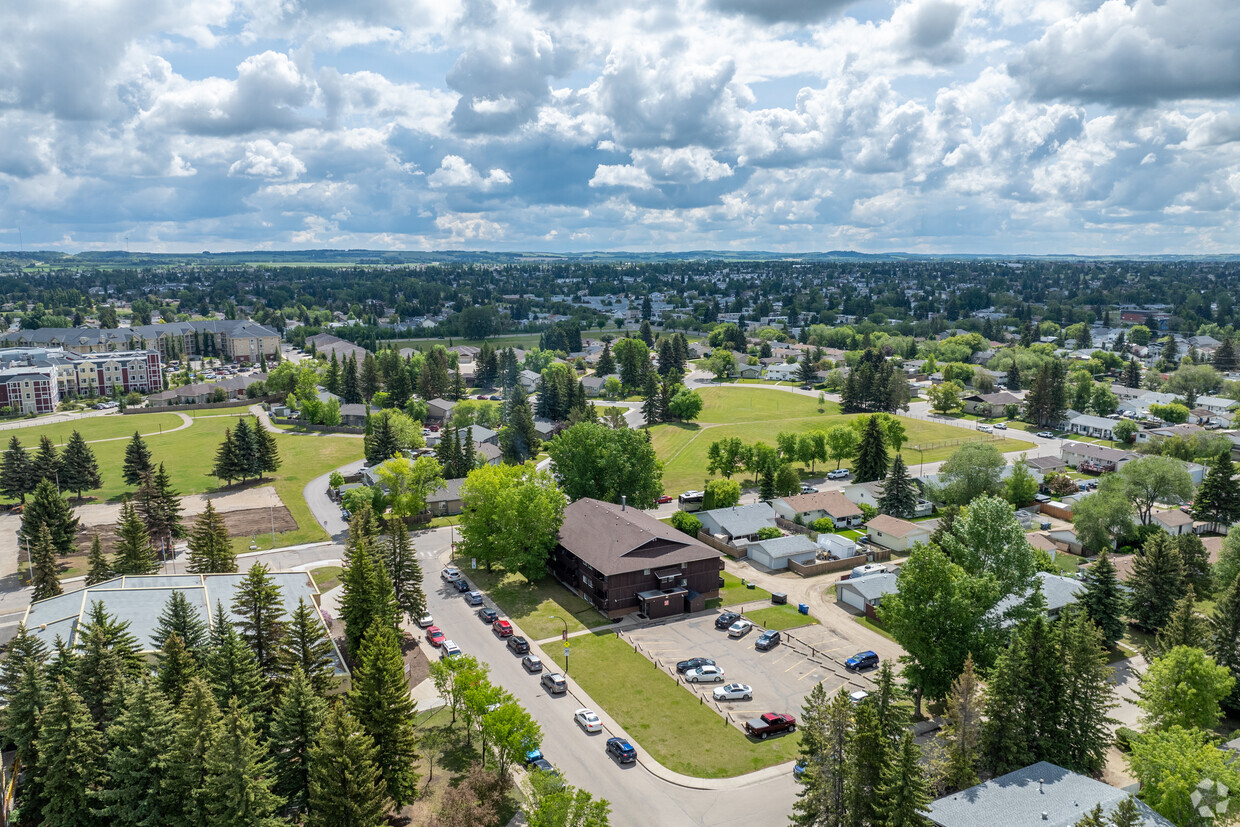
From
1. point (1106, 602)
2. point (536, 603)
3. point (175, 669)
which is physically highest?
point (175, 669)

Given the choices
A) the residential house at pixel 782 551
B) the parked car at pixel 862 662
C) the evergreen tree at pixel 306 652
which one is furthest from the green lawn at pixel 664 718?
the residential house at pixel 782 551

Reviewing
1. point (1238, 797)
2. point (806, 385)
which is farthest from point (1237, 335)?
point (1238, 797)

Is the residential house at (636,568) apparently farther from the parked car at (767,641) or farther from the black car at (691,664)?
the black car at (691,664)

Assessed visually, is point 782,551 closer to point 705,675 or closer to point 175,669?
point 705,675

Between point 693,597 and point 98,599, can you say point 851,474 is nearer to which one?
point 693,597

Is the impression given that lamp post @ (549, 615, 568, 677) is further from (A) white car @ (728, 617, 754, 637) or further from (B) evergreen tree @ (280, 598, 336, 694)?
(B) evergreen tree @ (280, 598, 336, 694)

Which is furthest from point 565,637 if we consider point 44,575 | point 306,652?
point 44,575
